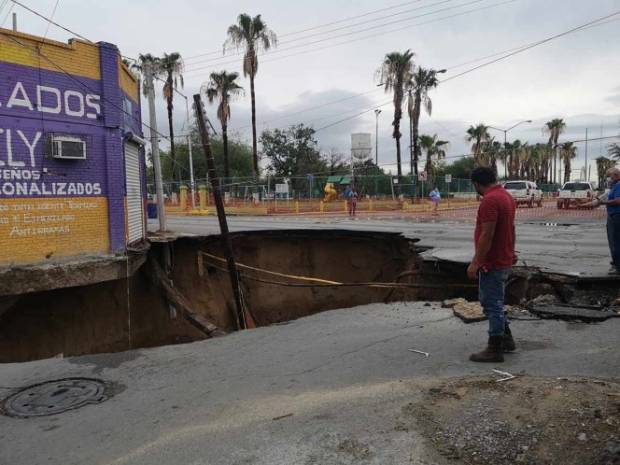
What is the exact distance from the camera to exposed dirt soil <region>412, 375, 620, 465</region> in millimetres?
2986

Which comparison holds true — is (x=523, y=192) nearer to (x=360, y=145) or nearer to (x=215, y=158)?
(x=360, y=145)

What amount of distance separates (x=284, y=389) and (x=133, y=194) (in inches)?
348

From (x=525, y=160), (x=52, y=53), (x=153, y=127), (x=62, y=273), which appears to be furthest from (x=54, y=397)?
(x=525, y=160)

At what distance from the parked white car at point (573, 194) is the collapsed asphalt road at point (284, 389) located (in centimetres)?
2727

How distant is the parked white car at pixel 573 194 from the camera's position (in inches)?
1209

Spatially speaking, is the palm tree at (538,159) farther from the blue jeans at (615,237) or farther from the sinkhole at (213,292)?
the blue jeans at (615,237)

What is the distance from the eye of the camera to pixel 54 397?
209 inches

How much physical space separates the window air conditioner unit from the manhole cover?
537 cm

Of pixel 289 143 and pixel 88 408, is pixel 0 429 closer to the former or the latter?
pixel 88 408

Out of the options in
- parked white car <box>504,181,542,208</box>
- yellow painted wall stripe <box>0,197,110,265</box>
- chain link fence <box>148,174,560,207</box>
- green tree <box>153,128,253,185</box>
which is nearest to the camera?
yellow painted wall stripe <box>0,197,110,265</box>

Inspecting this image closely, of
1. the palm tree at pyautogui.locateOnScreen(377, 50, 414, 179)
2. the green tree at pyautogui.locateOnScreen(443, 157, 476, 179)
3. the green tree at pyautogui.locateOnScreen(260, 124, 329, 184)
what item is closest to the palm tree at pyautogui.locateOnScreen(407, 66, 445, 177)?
the palm tree at pyautogui.locateOnScreen(377, 50, 414, 179)

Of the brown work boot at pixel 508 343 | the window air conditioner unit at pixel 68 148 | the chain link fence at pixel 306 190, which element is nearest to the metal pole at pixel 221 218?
the window air conditioner unit at pixel 68 148

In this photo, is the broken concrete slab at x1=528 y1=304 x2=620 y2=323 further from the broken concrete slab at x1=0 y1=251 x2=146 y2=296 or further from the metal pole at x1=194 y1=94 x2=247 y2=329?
the broken concrete slab at x1=0 y1=251 x2=146 y2=296

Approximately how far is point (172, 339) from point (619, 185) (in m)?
9.88
